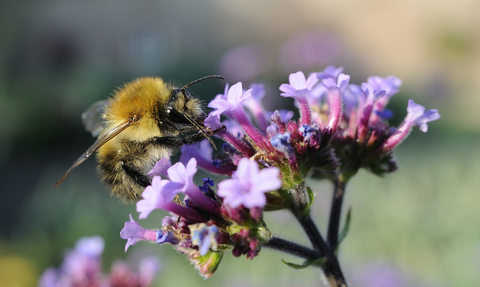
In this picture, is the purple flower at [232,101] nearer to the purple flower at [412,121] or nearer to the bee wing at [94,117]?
the purple flower at [412,121]

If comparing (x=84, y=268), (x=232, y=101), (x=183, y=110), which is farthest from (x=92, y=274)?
(x=232, y=101)

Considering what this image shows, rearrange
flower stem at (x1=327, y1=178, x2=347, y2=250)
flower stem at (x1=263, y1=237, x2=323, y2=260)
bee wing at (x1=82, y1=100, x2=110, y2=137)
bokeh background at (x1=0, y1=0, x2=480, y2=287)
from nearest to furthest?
flower stem at (x1=263, y1=237, x2=323, y2=260) < flower stem at (x1=327, y1=178, x2=347, y2=250) < bee wing at (x1=82, y1=100, x2=110, y2=137) < bokeh background at (x1=0, y1=0, x2=480, y2=287)

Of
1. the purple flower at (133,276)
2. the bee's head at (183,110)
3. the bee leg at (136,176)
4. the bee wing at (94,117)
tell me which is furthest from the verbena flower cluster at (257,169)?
the purple flower at (133,276)

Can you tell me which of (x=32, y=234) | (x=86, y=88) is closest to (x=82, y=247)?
(x=32, y=234)

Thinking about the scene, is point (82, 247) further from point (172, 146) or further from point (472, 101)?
point (472, 101)

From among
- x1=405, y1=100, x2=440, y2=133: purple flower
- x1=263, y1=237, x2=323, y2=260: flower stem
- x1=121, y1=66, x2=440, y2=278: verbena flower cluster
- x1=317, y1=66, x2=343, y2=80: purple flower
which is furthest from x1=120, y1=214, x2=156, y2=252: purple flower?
x1=405, y1=100, x2=440, y2=133: purple flower

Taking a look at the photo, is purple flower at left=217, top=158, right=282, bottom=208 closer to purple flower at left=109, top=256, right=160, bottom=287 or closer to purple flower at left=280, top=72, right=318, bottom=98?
purple flower at left=280, top=72, right=318, bottom=98

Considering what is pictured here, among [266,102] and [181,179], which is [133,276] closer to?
[181,179]
